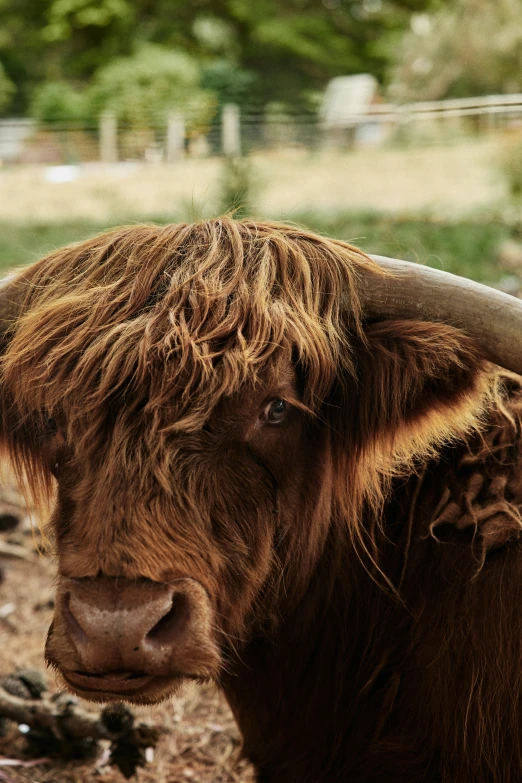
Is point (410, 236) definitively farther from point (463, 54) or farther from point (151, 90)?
point (463, 54)

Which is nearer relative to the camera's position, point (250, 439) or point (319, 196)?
point (250, 439)

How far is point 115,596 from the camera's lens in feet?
6.64

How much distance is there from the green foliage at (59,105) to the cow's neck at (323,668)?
Answer: 20.8 m

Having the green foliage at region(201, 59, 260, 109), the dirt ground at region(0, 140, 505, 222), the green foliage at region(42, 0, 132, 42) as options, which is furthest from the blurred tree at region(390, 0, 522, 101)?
the green foliage at region(42, 0, 132, 42)

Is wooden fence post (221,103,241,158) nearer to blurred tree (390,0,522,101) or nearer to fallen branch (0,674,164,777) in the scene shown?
blurred tree (390,0,522,101)

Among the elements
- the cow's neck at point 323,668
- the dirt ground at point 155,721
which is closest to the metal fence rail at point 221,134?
the dirt ground at point 155,721

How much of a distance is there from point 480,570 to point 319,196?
1466cm

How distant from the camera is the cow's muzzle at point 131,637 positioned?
78.5 inches

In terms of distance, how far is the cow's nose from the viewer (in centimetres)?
199

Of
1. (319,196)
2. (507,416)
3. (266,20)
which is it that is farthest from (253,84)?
(507,416)

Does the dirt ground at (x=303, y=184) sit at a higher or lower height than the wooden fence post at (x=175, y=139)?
lower

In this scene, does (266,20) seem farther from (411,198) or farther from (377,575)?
(377,575)

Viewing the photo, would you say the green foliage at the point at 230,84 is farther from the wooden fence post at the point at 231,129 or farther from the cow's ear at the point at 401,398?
the cow's ear at the point at 401,398

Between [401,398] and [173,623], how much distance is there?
0.90 m
